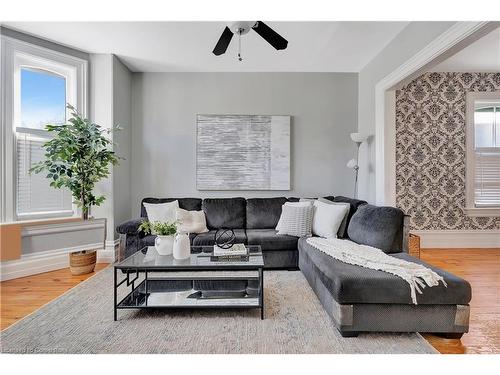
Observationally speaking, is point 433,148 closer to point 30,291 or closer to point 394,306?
point 394,306

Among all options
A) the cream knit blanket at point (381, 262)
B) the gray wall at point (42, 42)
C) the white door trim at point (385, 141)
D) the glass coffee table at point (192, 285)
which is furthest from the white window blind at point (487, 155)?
the gray wall at point (42, 42)

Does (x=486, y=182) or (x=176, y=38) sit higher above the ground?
(x=176, y=38)

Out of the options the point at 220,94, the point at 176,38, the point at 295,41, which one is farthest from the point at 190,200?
the point at 295,41

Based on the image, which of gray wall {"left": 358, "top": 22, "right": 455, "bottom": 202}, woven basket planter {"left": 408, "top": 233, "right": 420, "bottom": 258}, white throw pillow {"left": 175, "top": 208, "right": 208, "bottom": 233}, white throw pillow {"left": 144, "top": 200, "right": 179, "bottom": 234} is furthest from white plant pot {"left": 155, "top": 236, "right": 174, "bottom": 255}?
woven basket planter {"left": 408, "top": 233, "right": 420, "bottom": 258}

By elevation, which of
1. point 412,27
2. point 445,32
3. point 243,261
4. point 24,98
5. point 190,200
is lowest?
point 243,261

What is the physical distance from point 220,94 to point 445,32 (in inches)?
115

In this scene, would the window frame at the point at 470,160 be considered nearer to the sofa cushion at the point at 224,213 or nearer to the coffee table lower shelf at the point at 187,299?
the sofa cushion at the point at 224,213

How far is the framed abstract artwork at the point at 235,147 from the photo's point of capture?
451cm

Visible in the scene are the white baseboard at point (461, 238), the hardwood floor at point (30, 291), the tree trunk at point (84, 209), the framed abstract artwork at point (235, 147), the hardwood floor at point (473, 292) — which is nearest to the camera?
the hardwood floor at point (473, 292)

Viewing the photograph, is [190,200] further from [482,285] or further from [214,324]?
[482,285]

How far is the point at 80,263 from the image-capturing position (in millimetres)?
3473

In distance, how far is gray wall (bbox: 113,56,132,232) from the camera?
160 inches

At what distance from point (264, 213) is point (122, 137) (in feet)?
7.43

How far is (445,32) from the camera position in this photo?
2.44 metres
